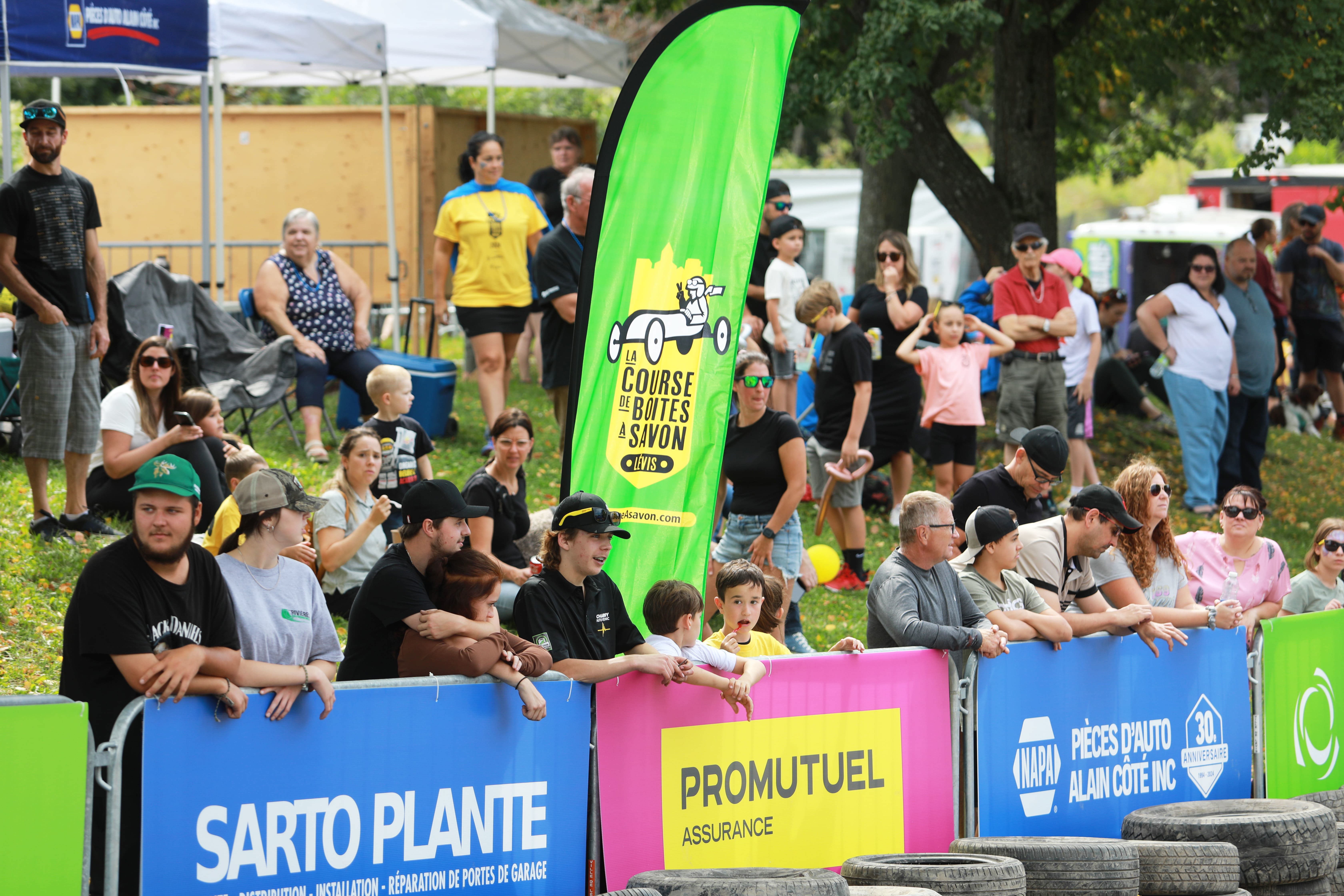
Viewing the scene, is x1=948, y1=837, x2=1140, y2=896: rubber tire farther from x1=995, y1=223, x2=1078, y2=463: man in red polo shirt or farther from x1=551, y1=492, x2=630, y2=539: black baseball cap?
x1=995, y1=223, x2=1078, y2=463: man in red polo shirt

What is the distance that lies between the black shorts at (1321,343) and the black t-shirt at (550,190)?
8.46 metres

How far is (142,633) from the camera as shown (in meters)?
4.59

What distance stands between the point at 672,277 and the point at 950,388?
4.77m

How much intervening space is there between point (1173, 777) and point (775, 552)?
2.34 metres

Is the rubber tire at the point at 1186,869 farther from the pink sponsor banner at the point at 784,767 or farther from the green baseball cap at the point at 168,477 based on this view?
the green baseball cap at the point at 168,477

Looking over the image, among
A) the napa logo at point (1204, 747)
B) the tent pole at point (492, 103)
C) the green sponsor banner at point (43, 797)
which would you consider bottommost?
the napa logo at point (1204, 747)

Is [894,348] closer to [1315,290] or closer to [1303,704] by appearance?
[1303,704]

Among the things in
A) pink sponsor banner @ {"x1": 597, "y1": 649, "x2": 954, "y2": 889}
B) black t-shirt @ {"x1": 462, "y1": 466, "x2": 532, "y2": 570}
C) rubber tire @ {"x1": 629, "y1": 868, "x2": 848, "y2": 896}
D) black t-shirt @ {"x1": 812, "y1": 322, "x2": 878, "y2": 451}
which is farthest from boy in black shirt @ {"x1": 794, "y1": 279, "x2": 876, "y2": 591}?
rubber tire @ {"x1": 629, "y1": 868, "x2": 848, "y2": 896}

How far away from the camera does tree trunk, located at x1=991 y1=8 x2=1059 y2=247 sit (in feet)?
49.9

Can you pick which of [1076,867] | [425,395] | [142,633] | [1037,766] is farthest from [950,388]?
[142,633]

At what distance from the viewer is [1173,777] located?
738cm

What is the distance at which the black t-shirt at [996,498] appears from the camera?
306 inches

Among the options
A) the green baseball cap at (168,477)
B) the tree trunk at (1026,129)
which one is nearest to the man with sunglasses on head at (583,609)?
the green baseball cap at (168,477)

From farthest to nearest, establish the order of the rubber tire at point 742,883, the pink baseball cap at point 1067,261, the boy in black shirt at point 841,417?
the pink baseball cap at point 1067,261
the boy in black shirt at point 841,417
the rubber tire at point 742,883
